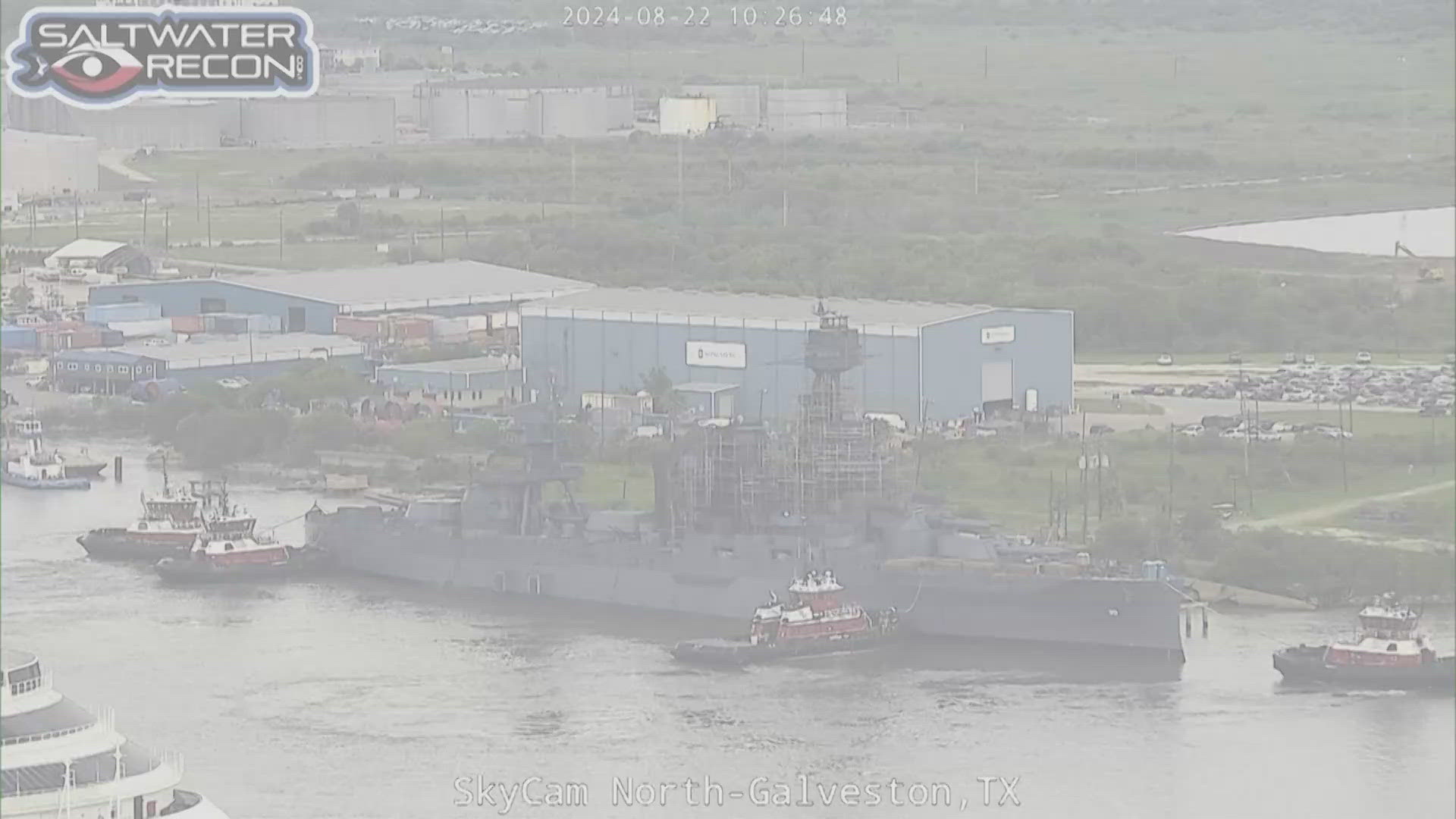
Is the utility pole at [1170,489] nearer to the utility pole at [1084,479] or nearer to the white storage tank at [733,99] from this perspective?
the utility pole at [1084,479]

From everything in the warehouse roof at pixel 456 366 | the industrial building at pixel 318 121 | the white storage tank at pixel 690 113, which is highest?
the industrial building at pixel 318 121

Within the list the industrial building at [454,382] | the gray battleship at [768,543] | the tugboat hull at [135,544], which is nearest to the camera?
the gray battleship at [768,543]

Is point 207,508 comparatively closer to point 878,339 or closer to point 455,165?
point 878,339

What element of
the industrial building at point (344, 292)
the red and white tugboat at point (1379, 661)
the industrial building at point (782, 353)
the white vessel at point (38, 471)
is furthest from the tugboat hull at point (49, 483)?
the red and white tugboat at point (1379, 661)

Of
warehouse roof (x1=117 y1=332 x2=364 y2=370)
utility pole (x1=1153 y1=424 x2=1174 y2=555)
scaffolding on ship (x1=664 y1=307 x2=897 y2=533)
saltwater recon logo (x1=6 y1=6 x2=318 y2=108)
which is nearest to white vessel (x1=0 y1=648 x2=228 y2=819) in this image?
saltwater recon logo (x1=6 y1=6 x2=318 y2=108)

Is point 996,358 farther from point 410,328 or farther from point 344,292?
point 344,292

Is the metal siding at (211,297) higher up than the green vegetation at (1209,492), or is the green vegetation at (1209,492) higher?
the metal siding at (211,297)

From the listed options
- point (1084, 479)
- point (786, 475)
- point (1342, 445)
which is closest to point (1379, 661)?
point (786, 475)

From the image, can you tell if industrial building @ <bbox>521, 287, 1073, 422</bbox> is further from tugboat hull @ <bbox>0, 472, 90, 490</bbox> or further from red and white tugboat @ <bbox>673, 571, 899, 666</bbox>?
red and white tugboat @ <bbox>673, 571, 899, 666</bbox>

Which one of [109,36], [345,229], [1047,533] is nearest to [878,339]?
[1047,533]
